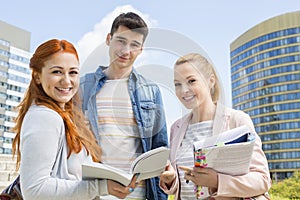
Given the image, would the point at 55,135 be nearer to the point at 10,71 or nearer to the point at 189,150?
the point at 189,150

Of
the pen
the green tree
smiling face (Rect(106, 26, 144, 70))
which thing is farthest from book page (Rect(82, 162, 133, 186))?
the green tree

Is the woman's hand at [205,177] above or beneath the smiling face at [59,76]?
beneath

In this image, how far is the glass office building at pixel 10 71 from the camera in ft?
63.1

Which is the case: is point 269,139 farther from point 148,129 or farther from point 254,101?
point 148,129

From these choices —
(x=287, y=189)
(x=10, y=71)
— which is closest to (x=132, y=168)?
(x=287, y=189)

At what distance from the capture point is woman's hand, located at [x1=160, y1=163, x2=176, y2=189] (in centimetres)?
87

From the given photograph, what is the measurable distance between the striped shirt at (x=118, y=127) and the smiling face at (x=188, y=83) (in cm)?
13

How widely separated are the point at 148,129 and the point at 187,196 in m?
0.18

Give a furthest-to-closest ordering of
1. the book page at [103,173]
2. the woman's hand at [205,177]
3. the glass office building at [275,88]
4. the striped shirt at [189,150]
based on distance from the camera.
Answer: the glass office building at [275,88], the striped shirt at [189,150], the woman's hand at [205,177], the book page at [103,173]

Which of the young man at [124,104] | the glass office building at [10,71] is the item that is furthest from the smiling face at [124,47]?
the glass office building at [10,71]

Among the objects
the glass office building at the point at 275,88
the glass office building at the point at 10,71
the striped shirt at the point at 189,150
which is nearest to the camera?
the striped shirt at the point at 189,150

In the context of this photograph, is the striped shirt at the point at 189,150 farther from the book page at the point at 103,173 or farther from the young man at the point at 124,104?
the book page at the point at 103,173

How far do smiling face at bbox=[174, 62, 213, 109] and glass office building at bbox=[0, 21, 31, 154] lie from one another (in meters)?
18.8

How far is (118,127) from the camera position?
2.91 ft
